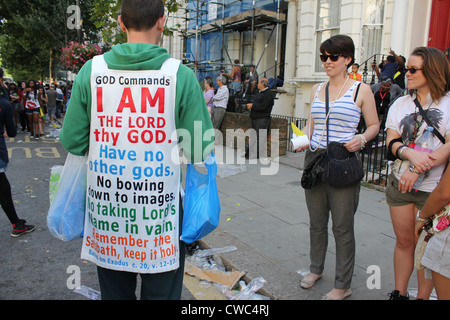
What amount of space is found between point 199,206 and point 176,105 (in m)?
0.52

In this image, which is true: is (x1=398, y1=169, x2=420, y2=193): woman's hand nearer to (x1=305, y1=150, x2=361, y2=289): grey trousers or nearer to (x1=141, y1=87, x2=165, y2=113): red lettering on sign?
(x1=305, y1=150, x2=361, y2=289): grey trousers

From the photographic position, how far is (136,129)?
70.6 inches

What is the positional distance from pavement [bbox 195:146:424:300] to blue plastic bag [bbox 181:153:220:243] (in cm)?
159

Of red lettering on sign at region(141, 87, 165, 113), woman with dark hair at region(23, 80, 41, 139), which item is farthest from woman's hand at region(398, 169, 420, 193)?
woman with dark hair at region(23, 80, 41, 139)

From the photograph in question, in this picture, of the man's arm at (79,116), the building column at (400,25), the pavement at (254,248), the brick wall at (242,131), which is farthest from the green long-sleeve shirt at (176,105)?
the building column at (400,25)

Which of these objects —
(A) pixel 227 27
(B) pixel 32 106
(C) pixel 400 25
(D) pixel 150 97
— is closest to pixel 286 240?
(D) pixel 150 97

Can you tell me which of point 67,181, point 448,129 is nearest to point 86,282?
point 67,181

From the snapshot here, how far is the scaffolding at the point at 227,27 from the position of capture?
48.4 feet

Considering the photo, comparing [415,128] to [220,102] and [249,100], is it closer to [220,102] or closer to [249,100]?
[220,102]

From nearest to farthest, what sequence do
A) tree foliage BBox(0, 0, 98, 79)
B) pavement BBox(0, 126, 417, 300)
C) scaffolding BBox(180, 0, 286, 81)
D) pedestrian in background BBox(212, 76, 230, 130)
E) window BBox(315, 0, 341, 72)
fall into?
pavement BBox(0, 126, 417, 300) < pedestrian in background BBox(212, 76, 230, 130) < window BBox(315, 0, 341, 72) < scaffolding BBox(180, 0, 286, 81) < tree foliage BBox(0, 0, 98, 79)

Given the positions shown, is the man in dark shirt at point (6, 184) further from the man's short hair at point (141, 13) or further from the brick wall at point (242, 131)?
the brick wall at point (242, 131)

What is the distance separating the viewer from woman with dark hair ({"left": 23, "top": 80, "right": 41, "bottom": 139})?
12727 mm

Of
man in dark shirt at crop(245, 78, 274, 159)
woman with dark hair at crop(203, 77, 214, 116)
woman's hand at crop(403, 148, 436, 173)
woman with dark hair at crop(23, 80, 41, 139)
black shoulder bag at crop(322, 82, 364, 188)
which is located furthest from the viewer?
woman with dark hair at crop(23, 80, 41, 139)

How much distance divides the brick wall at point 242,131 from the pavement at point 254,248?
2622mm
